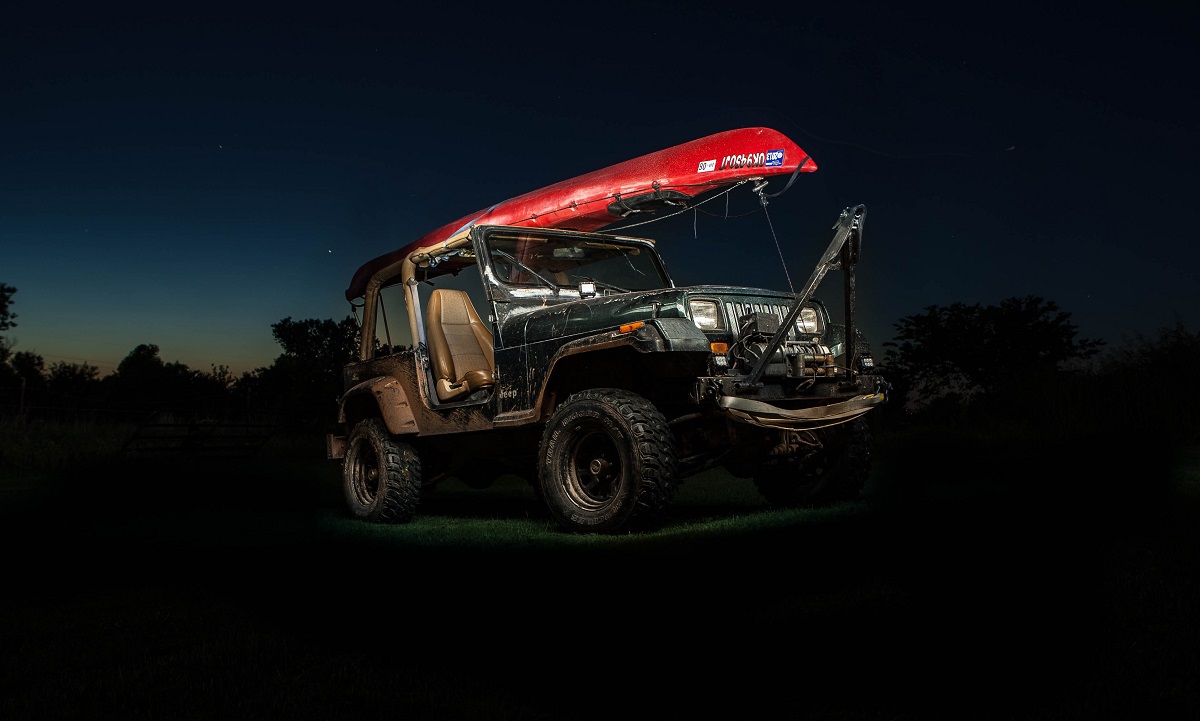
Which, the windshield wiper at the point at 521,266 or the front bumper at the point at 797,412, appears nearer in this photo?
the front bumper at the point at 797,412

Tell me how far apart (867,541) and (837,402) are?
166 cm

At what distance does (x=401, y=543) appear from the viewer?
6.70 metres

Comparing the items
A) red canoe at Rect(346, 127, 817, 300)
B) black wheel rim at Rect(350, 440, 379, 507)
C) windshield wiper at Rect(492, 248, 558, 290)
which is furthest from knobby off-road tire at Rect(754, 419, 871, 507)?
black wheel rim at Rect(350, 440, 379, 507)

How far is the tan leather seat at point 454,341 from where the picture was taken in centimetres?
830

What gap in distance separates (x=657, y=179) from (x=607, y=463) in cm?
388

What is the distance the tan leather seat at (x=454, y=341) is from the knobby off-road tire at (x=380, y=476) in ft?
2.63

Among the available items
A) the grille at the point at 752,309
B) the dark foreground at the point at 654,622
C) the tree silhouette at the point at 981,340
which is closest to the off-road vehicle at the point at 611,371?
the grille at the point at 752,309

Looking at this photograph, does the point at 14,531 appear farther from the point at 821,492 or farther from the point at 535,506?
the point at 821,492

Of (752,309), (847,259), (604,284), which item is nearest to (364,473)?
(604,284)

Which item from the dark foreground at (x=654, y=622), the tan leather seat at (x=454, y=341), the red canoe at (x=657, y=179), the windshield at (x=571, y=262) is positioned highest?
the red canoe at (x=657, y=179)

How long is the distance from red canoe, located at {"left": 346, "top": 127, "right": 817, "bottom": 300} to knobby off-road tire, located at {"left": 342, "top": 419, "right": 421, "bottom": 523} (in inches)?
72.9

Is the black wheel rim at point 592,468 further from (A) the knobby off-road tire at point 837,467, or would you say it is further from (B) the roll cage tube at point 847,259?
(A) the knobby off-road tire at point 837,467

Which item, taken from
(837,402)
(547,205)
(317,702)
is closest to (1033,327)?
(547,205)

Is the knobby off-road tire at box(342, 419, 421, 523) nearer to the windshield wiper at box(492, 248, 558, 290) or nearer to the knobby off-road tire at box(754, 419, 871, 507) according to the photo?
the windshield wiper at box(492, 248, 558, 290)
